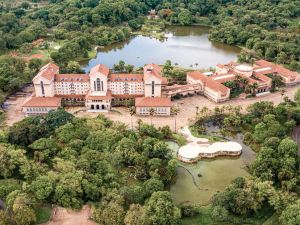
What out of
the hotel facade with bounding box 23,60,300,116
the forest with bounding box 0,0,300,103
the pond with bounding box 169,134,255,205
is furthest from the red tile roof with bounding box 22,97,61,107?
the pond with bounding box 169,134,255,205

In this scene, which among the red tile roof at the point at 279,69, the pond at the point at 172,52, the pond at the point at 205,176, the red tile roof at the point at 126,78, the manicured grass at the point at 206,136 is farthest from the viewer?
the pond at the point at 172,52

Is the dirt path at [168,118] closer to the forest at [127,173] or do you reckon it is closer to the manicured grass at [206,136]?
the manicured grass at [206,136]

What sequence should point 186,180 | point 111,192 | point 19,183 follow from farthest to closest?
point 186,180 → point 19,183 → point 111,192

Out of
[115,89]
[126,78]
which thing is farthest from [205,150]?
[115,89]

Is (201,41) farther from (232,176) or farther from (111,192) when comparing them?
(111,192)

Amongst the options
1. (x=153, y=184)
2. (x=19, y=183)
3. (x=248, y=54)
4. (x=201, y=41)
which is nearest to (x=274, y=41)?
(x=248, y=54)

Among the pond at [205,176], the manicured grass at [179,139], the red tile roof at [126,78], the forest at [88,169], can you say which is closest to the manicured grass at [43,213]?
the forest at [88,169]
